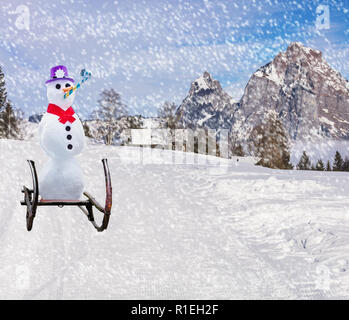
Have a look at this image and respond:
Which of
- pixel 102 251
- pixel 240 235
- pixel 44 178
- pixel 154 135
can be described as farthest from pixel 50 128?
pixel 154 135

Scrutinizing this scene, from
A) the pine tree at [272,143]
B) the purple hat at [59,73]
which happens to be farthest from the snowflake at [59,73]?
the pine tree at [272,143]

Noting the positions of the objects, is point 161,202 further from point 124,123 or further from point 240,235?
point 124,123

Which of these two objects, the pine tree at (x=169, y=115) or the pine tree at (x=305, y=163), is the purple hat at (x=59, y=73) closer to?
the pine tree at (x=169, y=115)

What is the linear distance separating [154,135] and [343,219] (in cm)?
4707

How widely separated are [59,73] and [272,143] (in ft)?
146

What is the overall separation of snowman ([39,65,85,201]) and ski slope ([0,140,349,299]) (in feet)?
6.81

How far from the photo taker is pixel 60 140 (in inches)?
165

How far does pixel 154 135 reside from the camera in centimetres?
5631

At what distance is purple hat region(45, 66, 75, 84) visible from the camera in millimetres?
4137

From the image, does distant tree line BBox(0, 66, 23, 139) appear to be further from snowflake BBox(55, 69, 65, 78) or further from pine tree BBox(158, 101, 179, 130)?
snowflake BBox(55, 69, 65, 78)

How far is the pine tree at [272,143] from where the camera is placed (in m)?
46.3

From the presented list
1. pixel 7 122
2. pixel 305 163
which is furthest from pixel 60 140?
pixel 305 163

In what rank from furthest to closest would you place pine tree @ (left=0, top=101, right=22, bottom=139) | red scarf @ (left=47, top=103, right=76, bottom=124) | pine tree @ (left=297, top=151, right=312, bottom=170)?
pine tree @ (left=297, top=151, right=312, bottom=170)
pine tree @ (left=0, top=101, right=22, bottom=139)
red scarf @ (left=47, top=103, right=76, bottom=124)

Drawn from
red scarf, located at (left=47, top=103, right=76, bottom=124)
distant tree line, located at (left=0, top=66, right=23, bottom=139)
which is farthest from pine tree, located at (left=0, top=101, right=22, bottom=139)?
red scarf, located at (left=47, top=103, right=76, bottom=124)
